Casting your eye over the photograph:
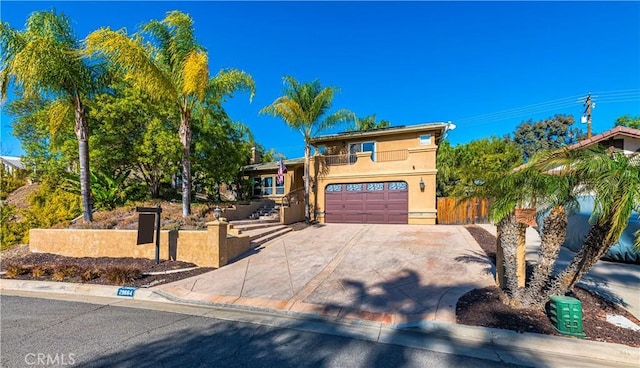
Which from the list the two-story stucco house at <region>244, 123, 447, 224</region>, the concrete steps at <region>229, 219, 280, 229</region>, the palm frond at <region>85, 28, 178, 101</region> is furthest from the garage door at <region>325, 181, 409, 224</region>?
the palm frond at <region>85, 28, 178, 101</region>

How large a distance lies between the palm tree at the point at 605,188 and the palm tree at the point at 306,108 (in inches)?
507

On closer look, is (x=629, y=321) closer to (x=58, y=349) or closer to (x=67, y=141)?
(x=58, y=349)

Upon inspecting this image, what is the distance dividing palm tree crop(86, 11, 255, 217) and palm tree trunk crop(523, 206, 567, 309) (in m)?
11.2

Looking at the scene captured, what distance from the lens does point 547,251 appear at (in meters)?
4.48

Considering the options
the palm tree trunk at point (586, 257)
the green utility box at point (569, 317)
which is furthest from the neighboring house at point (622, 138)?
the green utility box at point (569, 317)

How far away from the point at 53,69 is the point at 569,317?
51.1 ft

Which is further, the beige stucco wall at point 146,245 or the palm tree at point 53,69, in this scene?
the palm tree at point 53,69

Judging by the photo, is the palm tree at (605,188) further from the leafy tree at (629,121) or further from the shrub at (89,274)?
the leafy tree at (629,121)

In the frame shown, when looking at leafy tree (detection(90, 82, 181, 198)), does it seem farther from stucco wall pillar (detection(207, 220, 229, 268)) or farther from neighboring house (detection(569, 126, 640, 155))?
neighboring house (detection(569, 126, 640, 155))

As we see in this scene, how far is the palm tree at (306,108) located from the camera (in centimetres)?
1545

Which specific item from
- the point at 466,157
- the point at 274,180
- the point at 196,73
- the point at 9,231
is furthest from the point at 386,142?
the point at 9,231

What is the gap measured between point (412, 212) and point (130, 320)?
46.0ft

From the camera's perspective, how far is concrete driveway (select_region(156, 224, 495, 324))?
5.29m

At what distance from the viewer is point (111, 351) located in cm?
381
